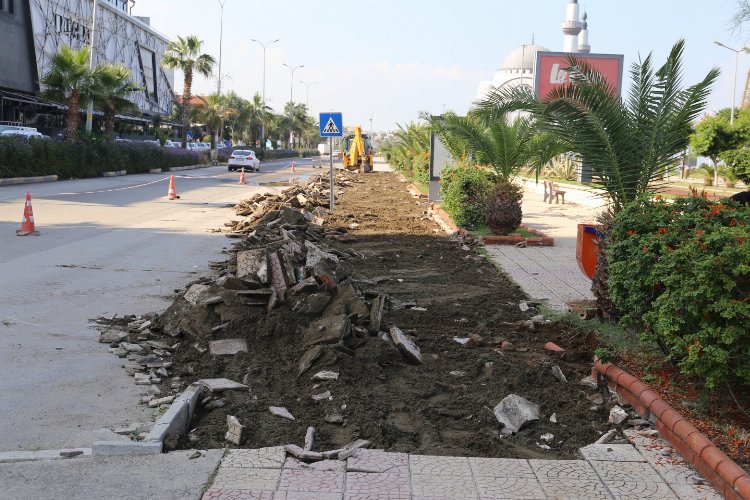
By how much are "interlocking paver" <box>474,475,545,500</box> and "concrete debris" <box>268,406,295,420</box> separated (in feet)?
4.84

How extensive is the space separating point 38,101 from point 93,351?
5162 centimetres

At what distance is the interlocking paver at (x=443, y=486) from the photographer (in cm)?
429

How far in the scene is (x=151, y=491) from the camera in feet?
14.0

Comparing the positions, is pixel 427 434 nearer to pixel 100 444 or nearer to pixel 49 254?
pixel 100 444

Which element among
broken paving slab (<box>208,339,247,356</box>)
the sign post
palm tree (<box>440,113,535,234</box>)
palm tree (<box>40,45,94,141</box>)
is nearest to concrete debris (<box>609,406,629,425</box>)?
broken paving slab (<box>208,339,247,356</box>)

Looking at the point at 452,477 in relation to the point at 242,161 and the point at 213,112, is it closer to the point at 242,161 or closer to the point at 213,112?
the point at 242,161

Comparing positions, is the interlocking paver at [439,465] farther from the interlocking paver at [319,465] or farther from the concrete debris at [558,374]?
the concrete debris at [558,374]

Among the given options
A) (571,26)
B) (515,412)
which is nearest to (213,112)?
(571,26)

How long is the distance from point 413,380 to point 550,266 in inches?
282

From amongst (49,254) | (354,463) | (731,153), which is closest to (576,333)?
(354,463)

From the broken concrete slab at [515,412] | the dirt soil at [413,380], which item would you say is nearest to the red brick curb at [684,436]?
the dirt soil at [413,380]

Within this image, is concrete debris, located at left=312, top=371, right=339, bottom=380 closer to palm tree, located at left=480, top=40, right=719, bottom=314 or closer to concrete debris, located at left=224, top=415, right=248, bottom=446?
concrete debris, located at left=224, top=415, right=248, bottom=446

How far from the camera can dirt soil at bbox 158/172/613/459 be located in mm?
5176

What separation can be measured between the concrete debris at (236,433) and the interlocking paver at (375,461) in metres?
0.76
